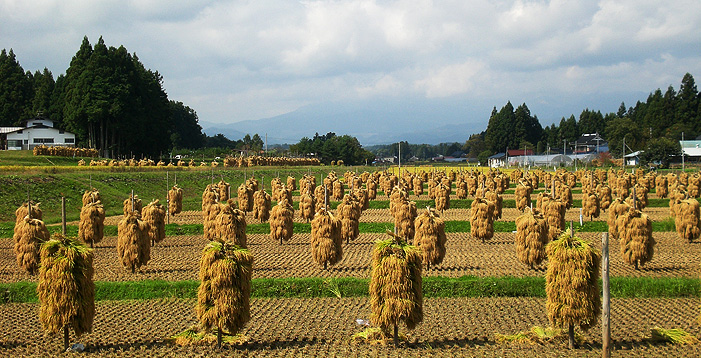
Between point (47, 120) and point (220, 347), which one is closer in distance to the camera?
point (220, 347)

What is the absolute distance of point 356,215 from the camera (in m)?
34.8

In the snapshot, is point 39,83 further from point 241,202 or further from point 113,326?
point 113,326

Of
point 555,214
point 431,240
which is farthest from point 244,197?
point 431,240

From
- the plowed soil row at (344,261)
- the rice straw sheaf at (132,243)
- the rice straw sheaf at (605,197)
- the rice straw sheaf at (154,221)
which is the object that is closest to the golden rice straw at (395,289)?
the plowed soil row at (344,261)

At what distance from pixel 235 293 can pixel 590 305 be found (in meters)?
9.57

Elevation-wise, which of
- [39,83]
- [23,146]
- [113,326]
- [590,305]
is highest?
[39,83]

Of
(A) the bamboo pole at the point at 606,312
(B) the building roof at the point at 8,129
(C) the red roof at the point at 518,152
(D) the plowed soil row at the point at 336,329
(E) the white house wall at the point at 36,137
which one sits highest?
(B) the building roof at the point at 8,129

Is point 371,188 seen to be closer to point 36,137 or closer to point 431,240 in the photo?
point 431,240

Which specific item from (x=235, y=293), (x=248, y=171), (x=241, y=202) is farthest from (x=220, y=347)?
(x=248, y=171)

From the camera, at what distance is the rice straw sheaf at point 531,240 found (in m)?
26.4

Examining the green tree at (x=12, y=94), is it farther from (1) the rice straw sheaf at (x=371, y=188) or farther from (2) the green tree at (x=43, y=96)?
(1) the rice straw sheaf at (x=371, y=188)

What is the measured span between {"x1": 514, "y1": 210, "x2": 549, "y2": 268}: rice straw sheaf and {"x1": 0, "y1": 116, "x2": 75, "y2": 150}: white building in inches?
2867

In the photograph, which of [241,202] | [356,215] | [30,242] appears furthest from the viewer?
[241,202]

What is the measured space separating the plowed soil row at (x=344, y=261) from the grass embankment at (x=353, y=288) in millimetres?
2328
